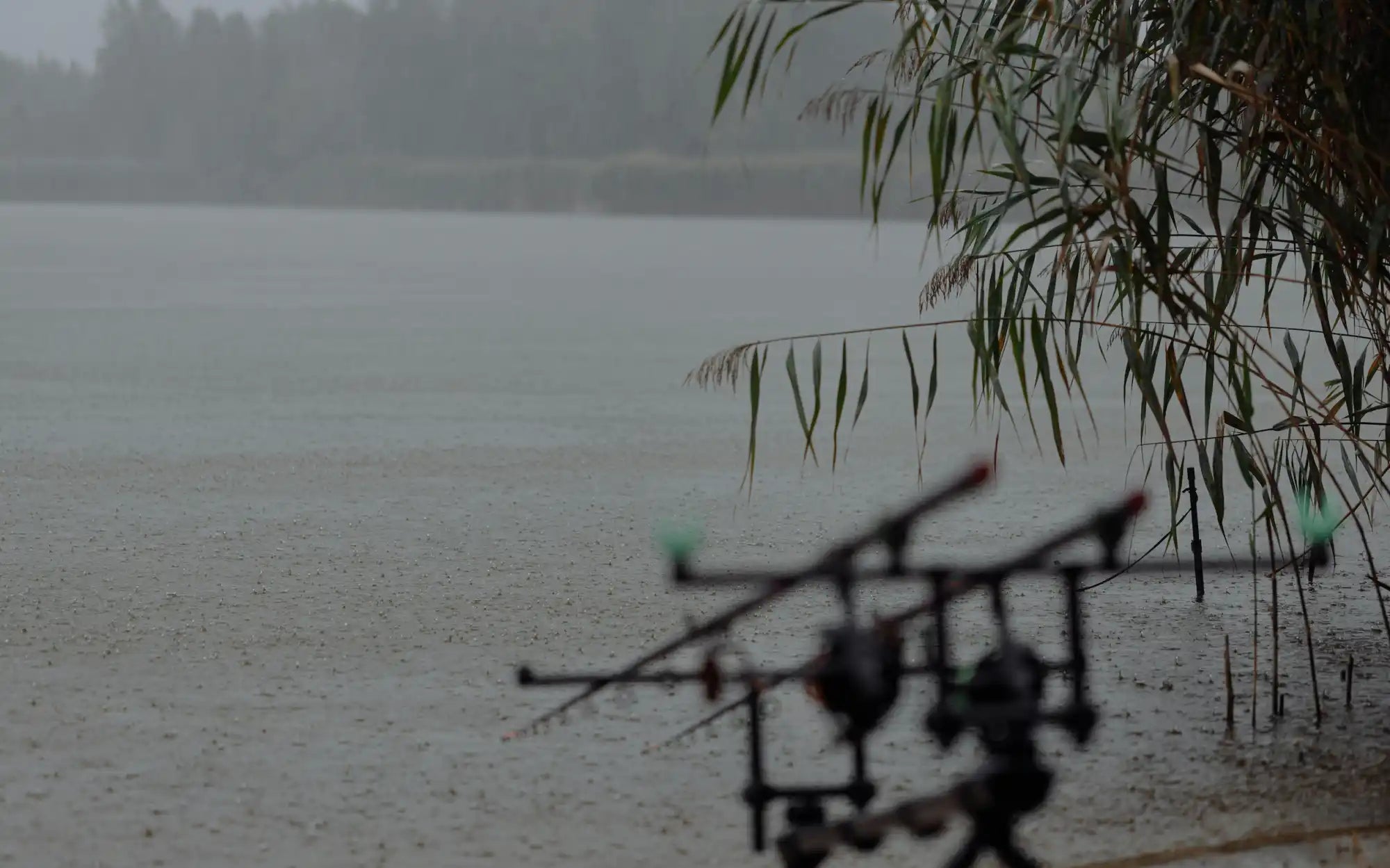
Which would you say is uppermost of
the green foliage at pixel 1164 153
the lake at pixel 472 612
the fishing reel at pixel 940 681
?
the green foliage at pixel 1164 153

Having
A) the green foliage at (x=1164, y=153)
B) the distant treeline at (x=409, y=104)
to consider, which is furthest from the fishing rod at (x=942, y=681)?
the distant treeline at (x=409, y=104)

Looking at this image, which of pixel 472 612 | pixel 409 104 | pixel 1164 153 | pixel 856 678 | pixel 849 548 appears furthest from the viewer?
pixel 409 104

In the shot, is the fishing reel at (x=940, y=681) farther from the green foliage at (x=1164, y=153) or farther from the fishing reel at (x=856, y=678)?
the green foliage at (x=1164, y=153)

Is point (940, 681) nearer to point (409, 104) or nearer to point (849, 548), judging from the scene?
point (849, 548)

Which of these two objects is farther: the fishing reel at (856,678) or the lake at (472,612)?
the lake at (472,612)

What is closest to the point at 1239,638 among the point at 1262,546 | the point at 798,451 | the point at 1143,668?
the point at 1143,668

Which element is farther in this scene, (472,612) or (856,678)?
(472,612)

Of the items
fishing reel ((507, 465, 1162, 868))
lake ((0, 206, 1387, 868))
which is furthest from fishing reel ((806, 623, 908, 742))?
lake ((0, 206, 1387, 868))

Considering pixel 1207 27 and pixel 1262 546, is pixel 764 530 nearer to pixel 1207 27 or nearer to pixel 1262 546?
pixel 1262 546

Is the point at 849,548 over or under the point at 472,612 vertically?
over

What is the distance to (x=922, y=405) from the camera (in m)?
7.96

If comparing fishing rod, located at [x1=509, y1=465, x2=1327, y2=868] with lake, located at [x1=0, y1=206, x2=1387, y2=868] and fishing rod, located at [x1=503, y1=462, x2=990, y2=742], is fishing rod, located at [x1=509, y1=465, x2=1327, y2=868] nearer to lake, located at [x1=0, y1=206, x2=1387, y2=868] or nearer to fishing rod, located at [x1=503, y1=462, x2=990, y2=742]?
fishing rod, located at [x1=503, y1=462, x2=990, y2=742]

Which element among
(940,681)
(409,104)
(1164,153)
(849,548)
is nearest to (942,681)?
(940,681)

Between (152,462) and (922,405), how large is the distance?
130 inches
